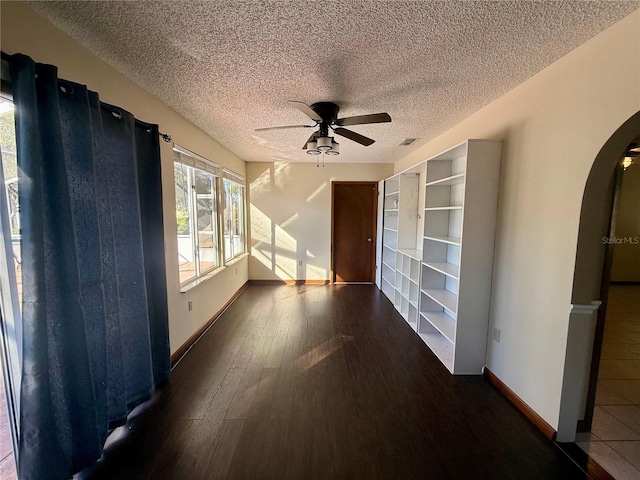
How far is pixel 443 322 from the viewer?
110 inches

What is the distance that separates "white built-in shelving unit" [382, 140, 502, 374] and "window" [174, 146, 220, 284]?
267cm

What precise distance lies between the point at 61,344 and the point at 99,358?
0.94 ft

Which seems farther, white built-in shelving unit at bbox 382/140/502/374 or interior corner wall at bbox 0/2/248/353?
white built-in shelving unit at bbox 382/140/502/374

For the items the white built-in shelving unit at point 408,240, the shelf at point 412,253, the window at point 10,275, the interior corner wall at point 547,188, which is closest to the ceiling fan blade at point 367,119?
the interior corner wall at point 547,188

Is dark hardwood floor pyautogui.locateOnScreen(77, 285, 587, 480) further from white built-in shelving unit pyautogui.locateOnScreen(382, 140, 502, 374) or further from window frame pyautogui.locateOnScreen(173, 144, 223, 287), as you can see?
window frame pyautogui.locateOnScreen(173, 144, 223, 287)

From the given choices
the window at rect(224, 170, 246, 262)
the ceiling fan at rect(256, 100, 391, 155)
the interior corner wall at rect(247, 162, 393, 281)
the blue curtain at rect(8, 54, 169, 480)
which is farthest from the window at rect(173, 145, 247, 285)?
the ceiling fan at rect(256, 100, 391, 155)

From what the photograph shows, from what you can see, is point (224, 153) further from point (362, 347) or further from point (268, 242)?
point (362, 347)

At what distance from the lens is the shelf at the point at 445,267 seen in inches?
97.7

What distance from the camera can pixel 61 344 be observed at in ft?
4.26

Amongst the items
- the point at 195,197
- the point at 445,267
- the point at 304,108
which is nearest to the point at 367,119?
the point at 304,108

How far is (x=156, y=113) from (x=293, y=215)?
3.12 meters

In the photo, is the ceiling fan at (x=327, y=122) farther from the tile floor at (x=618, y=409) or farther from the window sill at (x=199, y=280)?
the tile floor at (x=618, y=409)

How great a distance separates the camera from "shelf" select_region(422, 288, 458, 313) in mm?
2482

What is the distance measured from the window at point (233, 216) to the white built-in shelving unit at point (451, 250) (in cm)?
268
